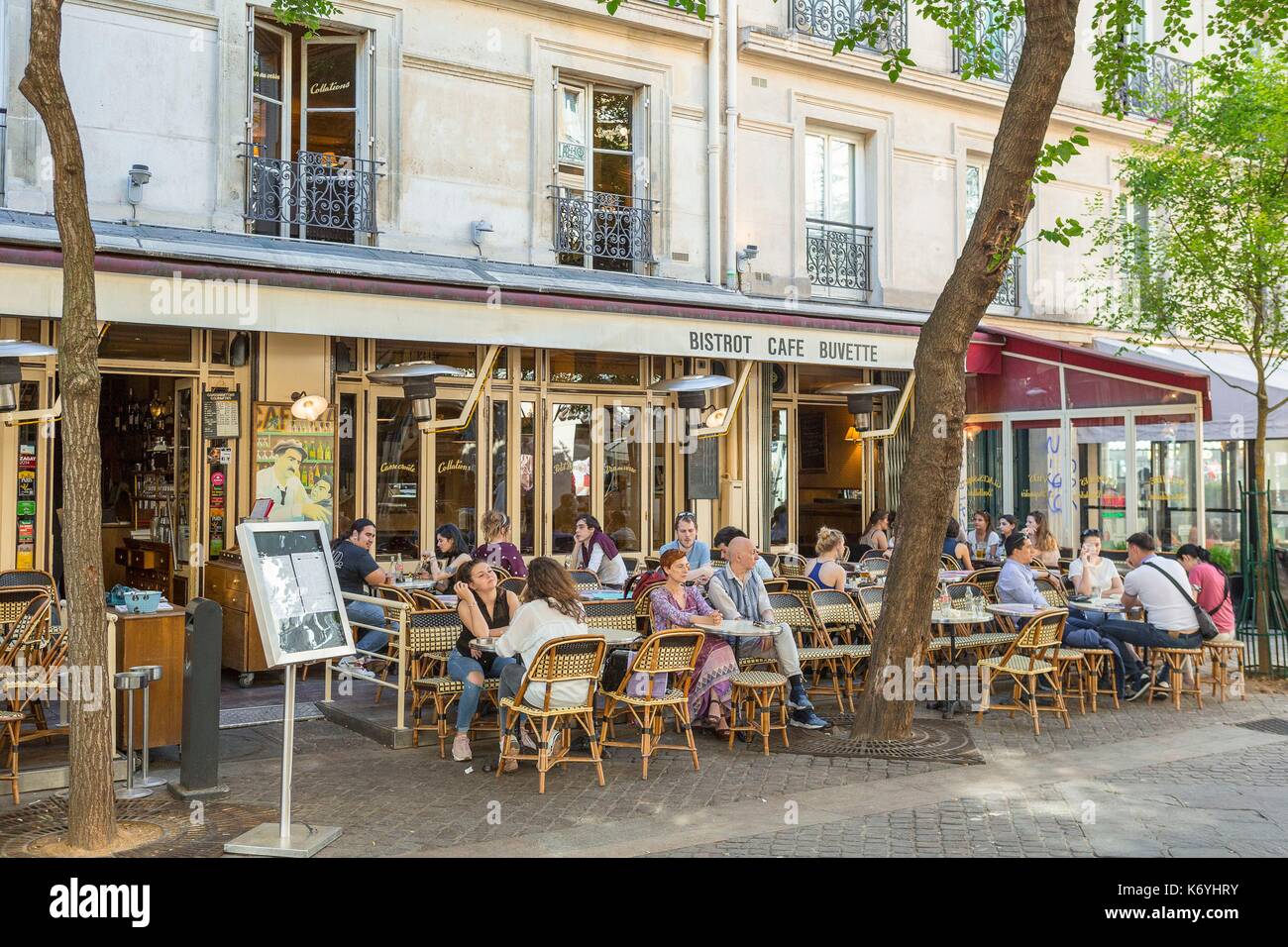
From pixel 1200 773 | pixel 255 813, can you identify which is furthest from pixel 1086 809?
pixel 255 813

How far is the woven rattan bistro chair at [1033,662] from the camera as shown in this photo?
841 cm

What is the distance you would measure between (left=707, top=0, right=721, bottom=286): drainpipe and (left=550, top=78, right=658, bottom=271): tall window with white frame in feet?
2.40

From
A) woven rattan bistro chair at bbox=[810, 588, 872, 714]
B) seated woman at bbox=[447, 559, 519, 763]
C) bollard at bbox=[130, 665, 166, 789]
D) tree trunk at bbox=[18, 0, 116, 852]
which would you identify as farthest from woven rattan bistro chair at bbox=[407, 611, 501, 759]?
woven rattan bistro chair at bbox=[810, 588, 872, 714]

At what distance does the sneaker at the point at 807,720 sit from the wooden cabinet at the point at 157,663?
4093mm

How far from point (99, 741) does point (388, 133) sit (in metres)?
7.50

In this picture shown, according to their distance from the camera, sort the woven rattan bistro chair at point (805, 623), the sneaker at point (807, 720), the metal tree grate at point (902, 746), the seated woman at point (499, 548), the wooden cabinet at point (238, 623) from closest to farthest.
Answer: the metal tree grate at point (902, 746) → the sneaker at point (807, 720) → the woven rattan bistro chair at point (805, 623) → the wooden cabinet at point (238, 623) → the seated woman at point (499, 548)

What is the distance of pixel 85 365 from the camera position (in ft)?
18.0

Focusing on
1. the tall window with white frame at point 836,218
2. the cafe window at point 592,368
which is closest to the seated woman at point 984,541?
the tall window with white frame at point 836,218

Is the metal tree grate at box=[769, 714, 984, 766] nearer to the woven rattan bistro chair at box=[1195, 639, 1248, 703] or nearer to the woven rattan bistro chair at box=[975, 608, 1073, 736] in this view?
the woven rattan bistro chair at box=[975, 608, 1073, 736]

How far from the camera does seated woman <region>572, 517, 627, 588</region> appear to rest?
10828 mm

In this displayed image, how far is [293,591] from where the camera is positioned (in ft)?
18.6

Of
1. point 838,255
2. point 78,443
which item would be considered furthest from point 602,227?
point 78,443

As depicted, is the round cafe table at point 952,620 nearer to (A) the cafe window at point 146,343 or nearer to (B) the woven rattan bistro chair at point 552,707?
(B) the woven rattan bistro chair at point 552,707
